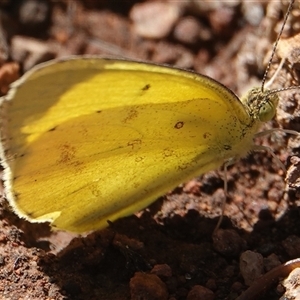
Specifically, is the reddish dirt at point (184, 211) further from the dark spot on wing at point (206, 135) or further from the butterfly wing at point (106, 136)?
the dark spot on wing at point (206, 135)

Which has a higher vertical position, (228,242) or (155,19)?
(155,19)

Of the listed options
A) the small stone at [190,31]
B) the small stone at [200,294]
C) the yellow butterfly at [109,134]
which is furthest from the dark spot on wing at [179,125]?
the small stone at [190,31]

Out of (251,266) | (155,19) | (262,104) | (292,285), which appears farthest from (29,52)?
(292,285)

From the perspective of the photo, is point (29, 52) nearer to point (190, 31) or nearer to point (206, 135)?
point (190, 31)

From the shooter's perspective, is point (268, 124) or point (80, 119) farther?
point (268, 124)

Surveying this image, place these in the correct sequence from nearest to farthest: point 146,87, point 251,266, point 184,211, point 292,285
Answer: point 292,285 → point 146,87 → point 251,266 → point 184,211

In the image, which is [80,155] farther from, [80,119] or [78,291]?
[78,291]

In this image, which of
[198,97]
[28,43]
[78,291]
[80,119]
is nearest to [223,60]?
[28,43]
